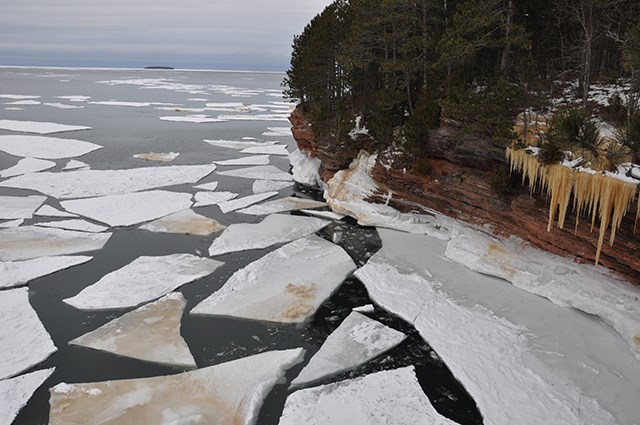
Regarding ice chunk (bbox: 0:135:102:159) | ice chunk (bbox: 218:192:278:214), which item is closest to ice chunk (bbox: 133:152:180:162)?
ice chunk (bbox: 0:135:102:159)

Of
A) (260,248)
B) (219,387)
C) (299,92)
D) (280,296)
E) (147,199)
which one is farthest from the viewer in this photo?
(299,92)

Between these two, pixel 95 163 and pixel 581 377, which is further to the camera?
pixel 95 163

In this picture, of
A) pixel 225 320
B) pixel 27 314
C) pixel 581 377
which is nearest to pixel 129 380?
pixel 225 320

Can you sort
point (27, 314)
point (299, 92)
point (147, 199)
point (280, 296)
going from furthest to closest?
point (299, 92)
point (147, 199)
point (280, 296)
point (27, 314)

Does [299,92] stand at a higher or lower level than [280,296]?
higher

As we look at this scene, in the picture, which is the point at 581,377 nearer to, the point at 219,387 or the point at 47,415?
the point at 219,387

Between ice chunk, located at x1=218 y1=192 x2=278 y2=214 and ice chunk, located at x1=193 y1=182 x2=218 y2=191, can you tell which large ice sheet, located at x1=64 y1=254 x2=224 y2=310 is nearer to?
ice chunk, located at x1=218 y1=192 x2=278 y2=214

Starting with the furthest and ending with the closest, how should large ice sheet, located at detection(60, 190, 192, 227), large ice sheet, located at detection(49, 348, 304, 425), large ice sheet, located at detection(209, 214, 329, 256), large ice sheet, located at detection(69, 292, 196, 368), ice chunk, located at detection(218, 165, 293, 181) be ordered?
1. ice chunk, located at detection(218, 165, 293, 181)
2. large ice sheet, located at detection(60, 190, 192, 227)
3. large ice sheet, located at detection(209, 214, 329, 256)
4. large ice sheet, located at detection(69, 292, 196, 368)
5. large ice sheet, located at detection(49, 348, 304, 425)

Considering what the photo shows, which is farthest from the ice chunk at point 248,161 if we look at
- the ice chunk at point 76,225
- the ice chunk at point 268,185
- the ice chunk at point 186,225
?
the ice chunk at point 76,225
